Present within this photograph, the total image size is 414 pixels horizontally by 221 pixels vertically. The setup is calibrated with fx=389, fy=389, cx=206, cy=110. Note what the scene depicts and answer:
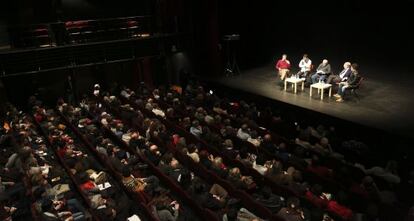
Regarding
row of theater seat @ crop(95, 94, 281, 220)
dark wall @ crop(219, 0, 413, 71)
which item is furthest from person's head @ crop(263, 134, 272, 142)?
dark wall @ crop(219, 0, 413, 71)

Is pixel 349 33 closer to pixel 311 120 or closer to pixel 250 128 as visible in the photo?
pixel 311 120

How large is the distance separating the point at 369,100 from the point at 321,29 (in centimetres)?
402

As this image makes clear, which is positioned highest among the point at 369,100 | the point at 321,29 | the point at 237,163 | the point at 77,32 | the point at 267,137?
the point at 77,32

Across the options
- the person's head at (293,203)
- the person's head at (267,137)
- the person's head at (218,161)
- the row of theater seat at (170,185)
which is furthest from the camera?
the person's head at (267,137)

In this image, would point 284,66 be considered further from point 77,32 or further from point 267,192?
point 77,32

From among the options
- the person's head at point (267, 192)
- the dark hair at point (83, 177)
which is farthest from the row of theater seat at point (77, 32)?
the person's head at point (267, 192)

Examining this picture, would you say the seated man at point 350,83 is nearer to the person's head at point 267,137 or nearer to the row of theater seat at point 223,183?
the person's head at point 267,137

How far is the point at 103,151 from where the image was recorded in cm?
870

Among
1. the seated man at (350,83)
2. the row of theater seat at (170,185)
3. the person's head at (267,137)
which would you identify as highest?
the seated man at (350,83)

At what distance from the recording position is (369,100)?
10.9 m

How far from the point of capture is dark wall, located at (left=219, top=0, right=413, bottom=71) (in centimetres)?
1184

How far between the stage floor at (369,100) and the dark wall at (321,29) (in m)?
0.73

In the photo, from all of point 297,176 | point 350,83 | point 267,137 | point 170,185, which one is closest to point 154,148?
point 170,185

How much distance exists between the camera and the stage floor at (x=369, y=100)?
932cm
